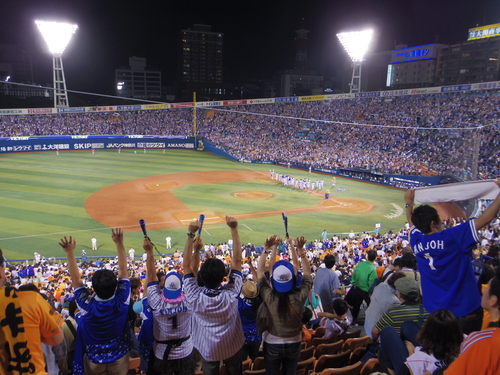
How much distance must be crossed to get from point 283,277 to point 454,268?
1.74 metres

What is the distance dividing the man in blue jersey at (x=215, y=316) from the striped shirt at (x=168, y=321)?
0.10 meters

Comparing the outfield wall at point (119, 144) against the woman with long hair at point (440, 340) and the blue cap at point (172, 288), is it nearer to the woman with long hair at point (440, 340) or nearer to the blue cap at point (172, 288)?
the blue cap at point (172, 288)

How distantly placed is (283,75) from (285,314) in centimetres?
13802

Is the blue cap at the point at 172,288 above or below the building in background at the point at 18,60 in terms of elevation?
below

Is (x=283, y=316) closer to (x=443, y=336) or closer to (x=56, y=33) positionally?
(x=443, y=336)

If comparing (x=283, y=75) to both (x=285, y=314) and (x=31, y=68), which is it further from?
(x=285, y=314)

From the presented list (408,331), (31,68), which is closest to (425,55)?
(408,331)

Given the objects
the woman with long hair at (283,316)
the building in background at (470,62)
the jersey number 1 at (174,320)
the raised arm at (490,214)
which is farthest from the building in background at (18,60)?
the raised arm at (490,214)

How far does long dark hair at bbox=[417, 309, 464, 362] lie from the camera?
9.02 feet

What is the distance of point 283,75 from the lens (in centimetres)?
13450

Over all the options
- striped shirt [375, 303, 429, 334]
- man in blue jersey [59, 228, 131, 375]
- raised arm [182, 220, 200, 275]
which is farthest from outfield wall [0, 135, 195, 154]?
striped shirt [375, 303, 429, 334]

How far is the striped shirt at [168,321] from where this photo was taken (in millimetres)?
3766

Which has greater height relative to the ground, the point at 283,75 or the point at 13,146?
the point at 283,75

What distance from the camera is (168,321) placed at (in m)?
3.81
